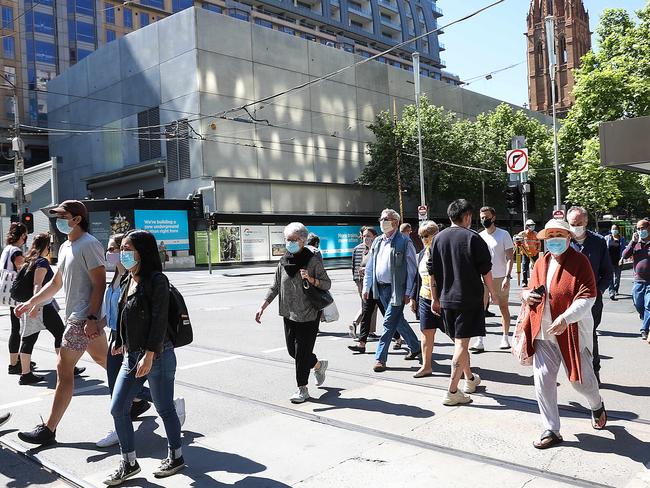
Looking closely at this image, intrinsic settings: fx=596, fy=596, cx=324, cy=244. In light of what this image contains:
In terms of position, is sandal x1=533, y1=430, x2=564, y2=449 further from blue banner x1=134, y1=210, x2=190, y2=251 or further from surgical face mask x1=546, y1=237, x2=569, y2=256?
blue banner x1=134, y1=210, x2=190, y2=251

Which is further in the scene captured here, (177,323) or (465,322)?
(465,322)

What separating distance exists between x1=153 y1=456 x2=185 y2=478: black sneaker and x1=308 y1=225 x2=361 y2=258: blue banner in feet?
113

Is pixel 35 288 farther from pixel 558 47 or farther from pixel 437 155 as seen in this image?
pixel 558 47

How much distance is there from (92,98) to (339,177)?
695 inches

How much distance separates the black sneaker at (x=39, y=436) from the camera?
14.8 feet

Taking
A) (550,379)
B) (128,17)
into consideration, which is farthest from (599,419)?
(128,17)

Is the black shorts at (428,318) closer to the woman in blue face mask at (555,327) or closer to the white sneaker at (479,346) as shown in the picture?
the white sneaker at (479,346)

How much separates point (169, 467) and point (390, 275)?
140 inches

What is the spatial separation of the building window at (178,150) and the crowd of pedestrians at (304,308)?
27.7 m

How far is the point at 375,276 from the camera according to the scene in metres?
7.05

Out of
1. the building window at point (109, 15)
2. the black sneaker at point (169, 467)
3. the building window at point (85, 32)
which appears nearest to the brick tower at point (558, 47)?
the building window at point (109, 15)

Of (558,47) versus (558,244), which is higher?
(558,47)

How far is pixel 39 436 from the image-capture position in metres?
4.54

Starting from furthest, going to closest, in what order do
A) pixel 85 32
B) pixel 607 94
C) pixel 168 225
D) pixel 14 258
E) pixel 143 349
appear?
1. pixel 85 32
2. pixel 168 225
3. pixel 607 94
4. pixel 14 258
5. pixel 143 349
